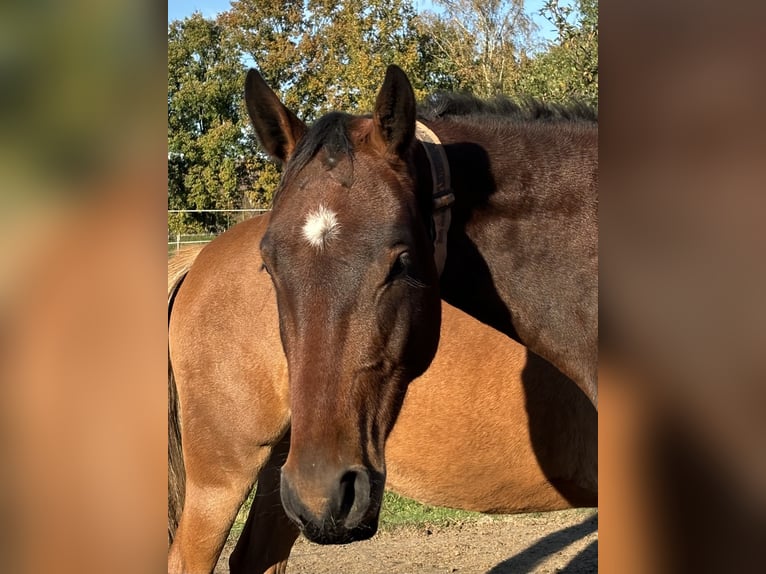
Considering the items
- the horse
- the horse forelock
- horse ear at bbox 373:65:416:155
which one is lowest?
the horse

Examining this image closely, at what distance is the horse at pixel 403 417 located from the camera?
10.4 feet

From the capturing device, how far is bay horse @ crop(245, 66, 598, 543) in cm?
162

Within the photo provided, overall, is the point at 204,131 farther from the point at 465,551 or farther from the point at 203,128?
the point at 465,551

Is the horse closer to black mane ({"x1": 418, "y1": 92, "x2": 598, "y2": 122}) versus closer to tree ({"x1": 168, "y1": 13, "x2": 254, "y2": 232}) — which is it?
black mane ({"x1": 418, "y1": 92, "x2": 598, "y2": 122})

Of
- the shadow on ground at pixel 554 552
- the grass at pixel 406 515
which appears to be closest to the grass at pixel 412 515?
the grass at pixel 406 515

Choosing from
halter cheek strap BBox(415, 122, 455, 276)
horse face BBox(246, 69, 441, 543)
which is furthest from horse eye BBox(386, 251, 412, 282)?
halter cheek strap BBox(415, 122, 455, 276)

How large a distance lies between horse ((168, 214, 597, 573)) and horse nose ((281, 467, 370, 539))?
1508mm

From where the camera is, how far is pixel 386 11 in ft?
38.7
